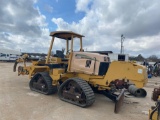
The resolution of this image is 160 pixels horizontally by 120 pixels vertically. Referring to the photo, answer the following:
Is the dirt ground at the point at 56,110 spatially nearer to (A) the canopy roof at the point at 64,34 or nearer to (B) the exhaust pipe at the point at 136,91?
(B) the exhaust pipe at the point at 136,91

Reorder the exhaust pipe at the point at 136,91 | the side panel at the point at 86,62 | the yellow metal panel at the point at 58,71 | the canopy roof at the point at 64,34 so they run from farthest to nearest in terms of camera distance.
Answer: the exhaust pipe at the point at 136,91, the canopy roof at the point at 64,34, the yellow metal panel at the point at 58,71, the side panel at the point at 86,62

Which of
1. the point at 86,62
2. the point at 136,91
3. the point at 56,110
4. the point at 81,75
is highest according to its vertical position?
the point at 86,62

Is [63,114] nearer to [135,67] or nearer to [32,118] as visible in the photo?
[32,118]

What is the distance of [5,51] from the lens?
44.1m

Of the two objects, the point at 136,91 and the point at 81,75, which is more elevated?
the point at 81,75

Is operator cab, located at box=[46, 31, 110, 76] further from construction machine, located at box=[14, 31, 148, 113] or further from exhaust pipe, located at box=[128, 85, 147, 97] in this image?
exhaust pipe, located at box=[128, 85, 147, 97]

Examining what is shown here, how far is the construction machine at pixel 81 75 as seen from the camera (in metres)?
6.49

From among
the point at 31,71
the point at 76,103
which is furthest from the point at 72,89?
the point at 31,71

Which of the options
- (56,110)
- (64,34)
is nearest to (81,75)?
(56,110)

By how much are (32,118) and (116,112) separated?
279 centimetres

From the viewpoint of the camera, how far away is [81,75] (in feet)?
25.4

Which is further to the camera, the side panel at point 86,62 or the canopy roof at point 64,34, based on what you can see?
the canopy roof at point 64,34

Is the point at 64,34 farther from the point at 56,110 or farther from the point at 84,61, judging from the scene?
the point at 56,110

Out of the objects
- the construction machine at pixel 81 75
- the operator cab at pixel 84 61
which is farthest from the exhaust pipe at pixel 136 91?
the operator cab at pixel 84 61
